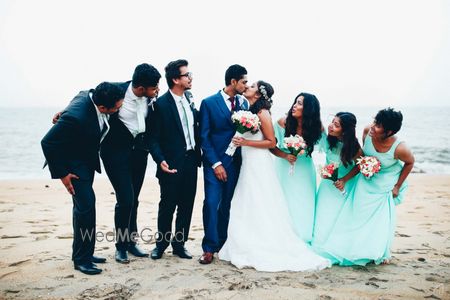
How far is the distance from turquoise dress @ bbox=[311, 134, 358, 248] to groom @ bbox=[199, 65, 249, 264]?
3.89ft

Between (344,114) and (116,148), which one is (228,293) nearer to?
(116,148)

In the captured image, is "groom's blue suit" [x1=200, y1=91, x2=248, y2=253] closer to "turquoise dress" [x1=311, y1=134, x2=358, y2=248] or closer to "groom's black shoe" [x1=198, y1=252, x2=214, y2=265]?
"groom's black shoe" [x1=198, y1=252, x2=214, y2=265]

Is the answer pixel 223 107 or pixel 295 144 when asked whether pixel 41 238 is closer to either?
pixel 223 107

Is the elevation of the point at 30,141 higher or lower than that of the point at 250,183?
lower

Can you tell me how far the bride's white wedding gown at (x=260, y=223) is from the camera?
4660mm

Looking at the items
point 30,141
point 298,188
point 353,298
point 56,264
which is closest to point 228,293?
point 353,298

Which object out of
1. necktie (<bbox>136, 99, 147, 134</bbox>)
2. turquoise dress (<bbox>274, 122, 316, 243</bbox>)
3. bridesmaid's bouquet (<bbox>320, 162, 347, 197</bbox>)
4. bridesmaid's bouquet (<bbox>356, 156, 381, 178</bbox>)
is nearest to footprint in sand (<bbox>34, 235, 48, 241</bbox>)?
necktie (<bbox>136, 99, 147, 134</bbox>)

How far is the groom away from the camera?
16.0 feet

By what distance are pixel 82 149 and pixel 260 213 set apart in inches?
89.5

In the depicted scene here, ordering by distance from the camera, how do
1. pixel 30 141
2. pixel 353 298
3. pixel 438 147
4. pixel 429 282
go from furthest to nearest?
pixel 30 141, pixel 438 147, pixel 429 282, pixel 353 298

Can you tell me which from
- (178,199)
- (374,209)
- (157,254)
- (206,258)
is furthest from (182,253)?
(374,209)

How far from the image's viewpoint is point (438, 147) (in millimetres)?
25672

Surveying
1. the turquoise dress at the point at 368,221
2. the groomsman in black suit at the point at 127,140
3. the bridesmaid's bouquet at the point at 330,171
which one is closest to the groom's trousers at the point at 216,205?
the groomsman in black suit at the point at 127,140

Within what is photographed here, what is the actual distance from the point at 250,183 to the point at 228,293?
1.54 metres
